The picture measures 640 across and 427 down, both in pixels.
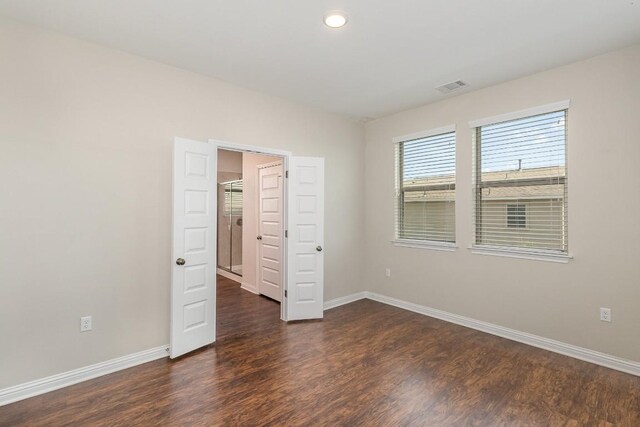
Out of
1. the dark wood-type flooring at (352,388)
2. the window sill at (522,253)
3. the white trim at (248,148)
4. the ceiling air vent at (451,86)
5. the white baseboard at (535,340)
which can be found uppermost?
the ceiling air vent at (451,86)

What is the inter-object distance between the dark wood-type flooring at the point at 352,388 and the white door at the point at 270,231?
4.78ft

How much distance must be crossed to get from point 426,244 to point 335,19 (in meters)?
3.02

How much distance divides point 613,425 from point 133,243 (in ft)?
12.8

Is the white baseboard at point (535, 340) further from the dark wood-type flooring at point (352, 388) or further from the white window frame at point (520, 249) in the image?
the white window frame at point (520, 249)

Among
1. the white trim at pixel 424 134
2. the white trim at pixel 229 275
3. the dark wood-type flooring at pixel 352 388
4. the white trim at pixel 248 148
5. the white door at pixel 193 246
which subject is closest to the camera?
the dark wood-type flooring at pixel 352 388

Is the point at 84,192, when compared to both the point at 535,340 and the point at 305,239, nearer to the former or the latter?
the point at 305,239

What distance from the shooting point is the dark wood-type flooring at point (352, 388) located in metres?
2.20

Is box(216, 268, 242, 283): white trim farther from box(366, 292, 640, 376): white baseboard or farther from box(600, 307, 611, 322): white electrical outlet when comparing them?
box(600, 307, 611, 322): white electrical outlet

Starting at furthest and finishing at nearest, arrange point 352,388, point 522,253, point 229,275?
point 229,275, point 522,253, point 352,388

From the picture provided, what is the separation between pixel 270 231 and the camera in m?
5.06

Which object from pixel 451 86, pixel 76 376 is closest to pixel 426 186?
pixel 451 86

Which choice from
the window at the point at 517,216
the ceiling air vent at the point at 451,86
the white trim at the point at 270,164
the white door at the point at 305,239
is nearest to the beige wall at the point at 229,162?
the white trim at the point at 270,164

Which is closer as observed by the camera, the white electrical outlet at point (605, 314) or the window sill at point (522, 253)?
the white electrical outlet at point (605, 314)

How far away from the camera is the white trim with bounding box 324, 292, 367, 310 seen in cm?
466
